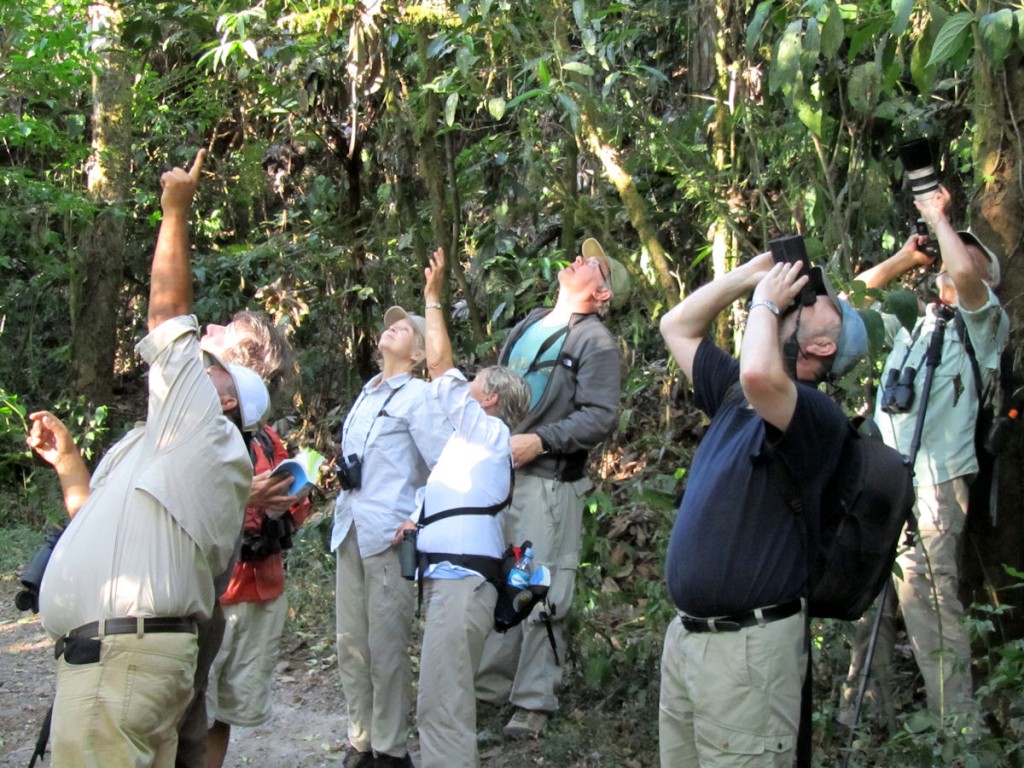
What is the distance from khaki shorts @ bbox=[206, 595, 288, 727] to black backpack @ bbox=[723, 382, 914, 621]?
2.51 meters

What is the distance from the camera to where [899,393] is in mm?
5008

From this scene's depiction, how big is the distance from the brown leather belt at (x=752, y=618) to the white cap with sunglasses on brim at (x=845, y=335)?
68 cm

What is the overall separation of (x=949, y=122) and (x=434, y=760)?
374 cm

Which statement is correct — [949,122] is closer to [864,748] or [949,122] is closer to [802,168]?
[802,168]

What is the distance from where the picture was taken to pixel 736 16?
→ 5.95 meters

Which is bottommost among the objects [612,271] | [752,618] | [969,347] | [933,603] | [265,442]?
[933,603]

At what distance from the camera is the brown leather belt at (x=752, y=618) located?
3.18 meters

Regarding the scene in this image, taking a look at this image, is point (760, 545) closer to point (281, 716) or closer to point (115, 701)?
point (115, 701)

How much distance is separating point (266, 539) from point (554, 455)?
60.1 inches

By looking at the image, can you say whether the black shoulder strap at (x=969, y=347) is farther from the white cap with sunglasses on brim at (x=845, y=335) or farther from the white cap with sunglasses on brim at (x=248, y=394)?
the white cap with sunglasses on brim at (x=248, y=394)

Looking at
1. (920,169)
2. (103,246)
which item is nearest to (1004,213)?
(920,169)

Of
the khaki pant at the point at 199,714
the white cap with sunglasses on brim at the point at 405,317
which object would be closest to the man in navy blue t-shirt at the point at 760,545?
the khaki pant at the point at 199,714

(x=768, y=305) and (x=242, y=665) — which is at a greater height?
(x=768, y=305)

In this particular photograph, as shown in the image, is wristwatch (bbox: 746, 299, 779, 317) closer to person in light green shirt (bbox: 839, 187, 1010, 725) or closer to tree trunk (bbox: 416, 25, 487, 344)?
person in light green shirt (bbox: 839, 187, 1010, 725)
